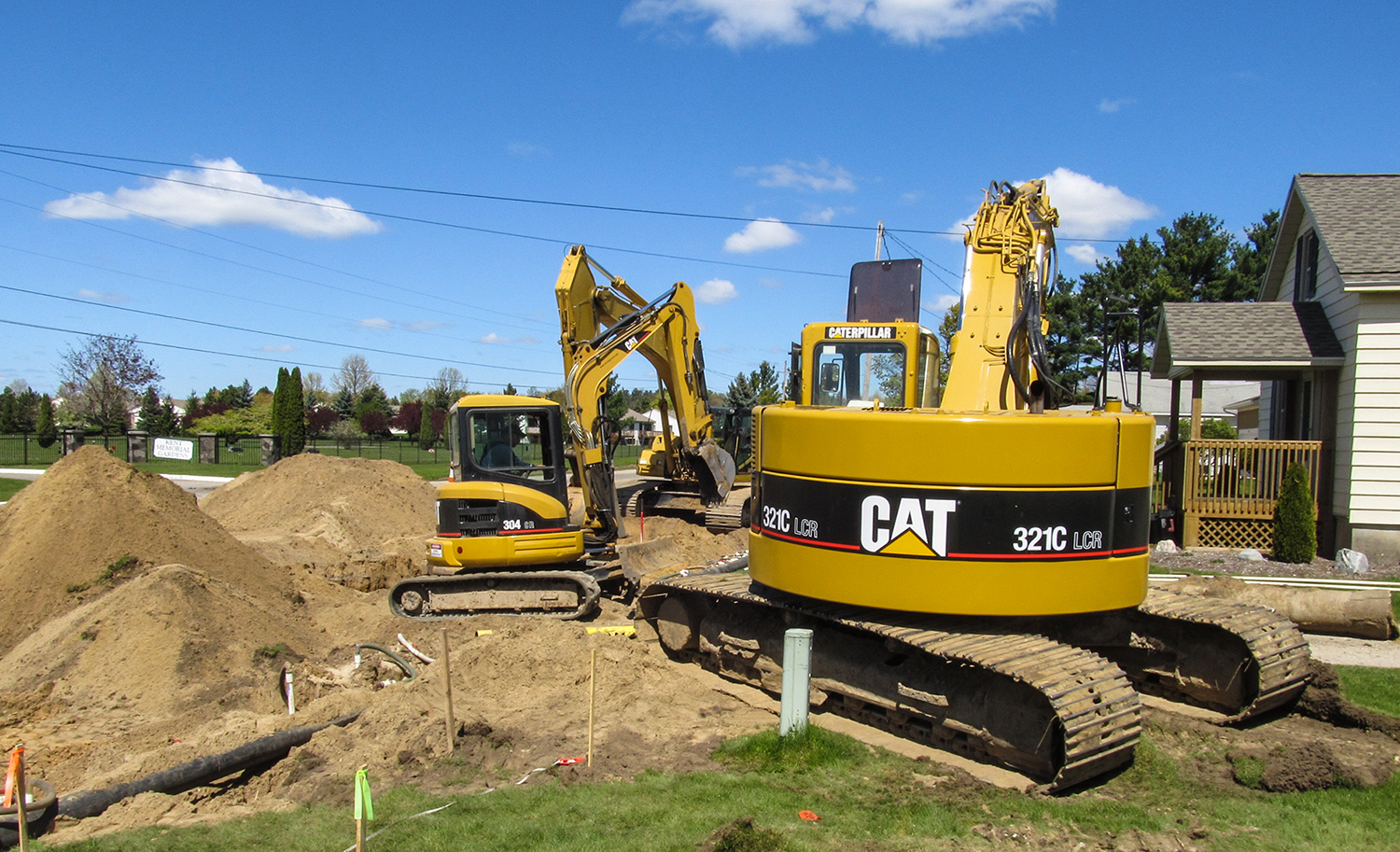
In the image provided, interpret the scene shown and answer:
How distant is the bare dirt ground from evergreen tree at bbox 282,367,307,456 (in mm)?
25468

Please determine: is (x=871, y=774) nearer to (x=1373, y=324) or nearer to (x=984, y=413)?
(x=984, y=413)

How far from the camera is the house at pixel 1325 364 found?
48.1ft

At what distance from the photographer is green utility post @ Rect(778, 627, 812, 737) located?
6.30m

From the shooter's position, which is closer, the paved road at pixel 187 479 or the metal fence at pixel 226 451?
the paved road at pixel 187 479

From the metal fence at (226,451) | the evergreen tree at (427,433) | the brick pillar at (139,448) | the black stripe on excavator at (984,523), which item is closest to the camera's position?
the black stripe on excavator at (984,523)

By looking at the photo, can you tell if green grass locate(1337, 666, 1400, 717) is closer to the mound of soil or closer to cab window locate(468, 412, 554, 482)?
cab window locate(468, 412, 554, 482)

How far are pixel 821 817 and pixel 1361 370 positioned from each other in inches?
555

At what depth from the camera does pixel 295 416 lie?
37406mm

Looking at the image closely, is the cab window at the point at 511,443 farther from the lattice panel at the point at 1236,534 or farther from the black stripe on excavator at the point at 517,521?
the lattice panel at the point at 1236,534

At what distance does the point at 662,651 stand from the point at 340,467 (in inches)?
529

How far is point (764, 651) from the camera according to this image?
793 cm

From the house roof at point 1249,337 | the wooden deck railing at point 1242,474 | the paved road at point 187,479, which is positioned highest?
the house roof at point 1249,337

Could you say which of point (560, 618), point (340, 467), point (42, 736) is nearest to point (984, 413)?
Answer: point (560, 618)

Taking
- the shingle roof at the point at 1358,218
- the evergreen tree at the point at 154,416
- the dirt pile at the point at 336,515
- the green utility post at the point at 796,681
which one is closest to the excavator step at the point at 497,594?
the dirt pile at the point at 336,515
